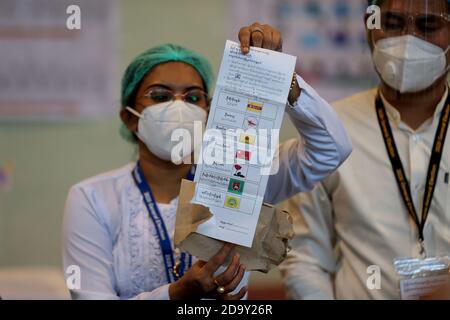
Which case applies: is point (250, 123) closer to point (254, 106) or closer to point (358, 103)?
point (254, 106)

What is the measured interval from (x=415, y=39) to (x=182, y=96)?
64 cm

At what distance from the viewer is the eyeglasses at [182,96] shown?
207 cm

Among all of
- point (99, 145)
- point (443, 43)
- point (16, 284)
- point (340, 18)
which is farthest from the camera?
point (340, 18)

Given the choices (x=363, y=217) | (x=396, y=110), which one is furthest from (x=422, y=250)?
(x=396, y=110)

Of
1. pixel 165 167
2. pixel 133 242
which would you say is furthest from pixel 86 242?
pixel 165 167

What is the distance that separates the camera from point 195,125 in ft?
6.69

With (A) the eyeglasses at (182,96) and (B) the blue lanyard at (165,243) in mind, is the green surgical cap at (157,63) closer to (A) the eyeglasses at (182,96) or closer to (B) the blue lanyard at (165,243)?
(A) the eyeglasses at (182,96)

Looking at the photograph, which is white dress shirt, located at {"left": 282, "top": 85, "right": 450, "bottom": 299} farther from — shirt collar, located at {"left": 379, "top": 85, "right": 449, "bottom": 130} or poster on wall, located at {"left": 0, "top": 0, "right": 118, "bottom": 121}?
poster on wall, located at {"left": 0, "top": 0, "right": 118, "bottom": 121}

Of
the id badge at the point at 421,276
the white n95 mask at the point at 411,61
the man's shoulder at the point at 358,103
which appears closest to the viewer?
the id badge at the point at 421,276

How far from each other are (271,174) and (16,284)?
171cm

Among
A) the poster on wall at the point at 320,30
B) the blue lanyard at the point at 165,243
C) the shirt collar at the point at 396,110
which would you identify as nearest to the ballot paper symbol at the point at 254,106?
the blue lanyard at the point at 165,243

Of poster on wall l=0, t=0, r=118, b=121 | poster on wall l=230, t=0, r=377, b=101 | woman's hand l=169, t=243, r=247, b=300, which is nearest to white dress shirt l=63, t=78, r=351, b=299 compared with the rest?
woman's hand l=169, t=243, r=247, b=300

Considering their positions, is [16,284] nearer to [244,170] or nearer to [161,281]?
[161,281]

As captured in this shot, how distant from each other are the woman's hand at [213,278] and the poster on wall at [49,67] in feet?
6.32
